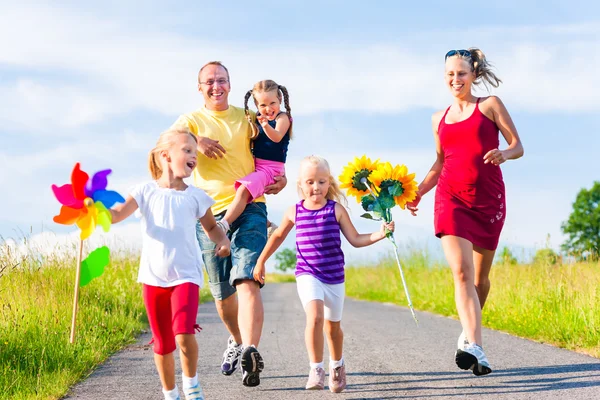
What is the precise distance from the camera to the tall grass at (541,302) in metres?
8.27

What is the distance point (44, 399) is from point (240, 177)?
2.15m

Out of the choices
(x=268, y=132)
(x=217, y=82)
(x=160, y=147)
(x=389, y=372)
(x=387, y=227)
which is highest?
(x=217, y=82)

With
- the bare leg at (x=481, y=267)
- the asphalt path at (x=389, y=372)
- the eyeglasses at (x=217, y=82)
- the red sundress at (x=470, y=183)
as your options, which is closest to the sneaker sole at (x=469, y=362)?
the asphalt path at (x=389, y=372)

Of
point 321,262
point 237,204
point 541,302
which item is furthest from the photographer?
point 541,302

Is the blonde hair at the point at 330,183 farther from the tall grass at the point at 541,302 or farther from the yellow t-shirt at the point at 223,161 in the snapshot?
the tall grass at the point at 541,302

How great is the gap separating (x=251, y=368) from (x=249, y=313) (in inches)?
17.2

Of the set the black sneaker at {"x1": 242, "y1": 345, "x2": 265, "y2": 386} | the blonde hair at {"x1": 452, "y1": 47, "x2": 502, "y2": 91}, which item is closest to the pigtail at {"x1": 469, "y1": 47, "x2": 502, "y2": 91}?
the blonde hair at {"x1": 452, "y1": 47, "x2": 502, "y2": 91}

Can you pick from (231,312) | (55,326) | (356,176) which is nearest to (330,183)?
(356,176)

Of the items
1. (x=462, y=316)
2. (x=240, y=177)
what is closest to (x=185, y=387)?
(x=240, y=177)

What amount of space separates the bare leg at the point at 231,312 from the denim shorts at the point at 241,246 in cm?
19

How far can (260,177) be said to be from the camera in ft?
19.2

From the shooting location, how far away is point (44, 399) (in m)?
5.53

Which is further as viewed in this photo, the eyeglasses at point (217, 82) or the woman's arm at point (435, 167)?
the woman's arm at point (435, 167)

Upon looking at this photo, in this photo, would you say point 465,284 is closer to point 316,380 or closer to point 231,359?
point 316,380
